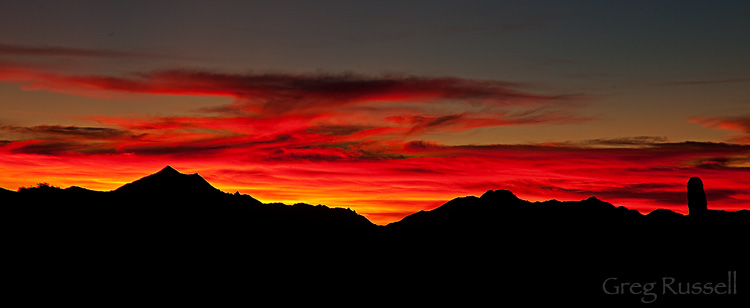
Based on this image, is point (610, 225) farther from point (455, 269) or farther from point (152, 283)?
point (152, 283)

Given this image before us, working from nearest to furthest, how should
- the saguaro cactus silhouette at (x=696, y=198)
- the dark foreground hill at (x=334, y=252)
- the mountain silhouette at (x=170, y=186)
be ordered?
the dark foreground hill at (x=334, y=252) → the saguaro cactus silhouette at (x=696, y=198) → the mountain silhouette at (x=170, y=186)

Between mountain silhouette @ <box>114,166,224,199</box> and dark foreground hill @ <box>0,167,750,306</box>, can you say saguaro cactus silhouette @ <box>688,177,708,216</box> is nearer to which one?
dark foreground hill @ <box>0,167,750,306</box>

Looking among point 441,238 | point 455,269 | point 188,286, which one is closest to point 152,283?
point 188,286

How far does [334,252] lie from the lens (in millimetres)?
157375

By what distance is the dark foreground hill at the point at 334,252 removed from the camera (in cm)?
11112

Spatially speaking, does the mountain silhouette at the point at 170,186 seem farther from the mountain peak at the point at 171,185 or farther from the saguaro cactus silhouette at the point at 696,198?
the saguaro cactus silhouette at the point at 696,198

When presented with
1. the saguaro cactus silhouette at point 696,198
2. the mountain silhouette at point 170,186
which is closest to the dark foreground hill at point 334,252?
the mountain silhouette at point 170,186

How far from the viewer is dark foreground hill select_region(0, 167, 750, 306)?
11112 cm

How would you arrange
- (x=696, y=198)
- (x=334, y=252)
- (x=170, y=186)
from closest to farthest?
(x=696, y=198), (x=170, y=186), (x=334, y=252)

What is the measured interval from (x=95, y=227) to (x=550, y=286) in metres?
84.9

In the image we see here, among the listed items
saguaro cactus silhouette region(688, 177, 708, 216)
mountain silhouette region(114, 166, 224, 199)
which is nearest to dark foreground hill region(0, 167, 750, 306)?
mountain silhouette region(114, 166, 224, 199)

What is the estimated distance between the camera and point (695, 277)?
416 ft

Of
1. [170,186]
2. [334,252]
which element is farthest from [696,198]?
[170,186]

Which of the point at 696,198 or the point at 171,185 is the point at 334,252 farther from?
the point at 696,198
